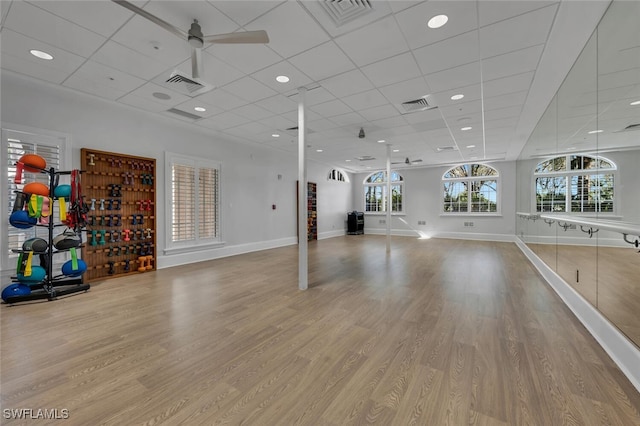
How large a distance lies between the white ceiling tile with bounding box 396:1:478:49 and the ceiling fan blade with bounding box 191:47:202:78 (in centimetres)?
208

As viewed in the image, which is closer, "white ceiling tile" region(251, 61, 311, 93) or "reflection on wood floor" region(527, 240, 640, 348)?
"reflection on wood floor" region(527, 240, 640, 348)

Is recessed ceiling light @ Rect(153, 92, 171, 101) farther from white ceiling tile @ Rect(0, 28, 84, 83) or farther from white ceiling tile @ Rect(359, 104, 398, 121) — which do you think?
white ceiling tile @ Rect(359, 104, 398, 121)

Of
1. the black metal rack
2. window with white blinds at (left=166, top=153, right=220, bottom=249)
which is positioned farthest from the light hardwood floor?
window with white blinds at (left=166, top=153, right=220, bottom=249)

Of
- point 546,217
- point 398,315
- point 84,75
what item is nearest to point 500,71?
point 546,217

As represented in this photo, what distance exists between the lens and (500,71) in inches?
135

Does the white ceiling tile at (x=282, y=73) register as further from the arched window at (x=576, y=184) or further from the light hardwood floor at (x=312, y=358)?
the arched window at (x=576, y=184)

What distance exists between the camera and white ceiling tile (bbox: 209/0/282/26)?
235 cm

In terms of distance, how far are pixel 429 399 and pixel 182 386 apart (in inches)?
65.1

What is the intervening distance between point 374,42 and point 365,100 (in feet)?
5.04

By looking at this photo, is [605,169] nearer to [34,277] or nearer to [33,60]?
[33,60]

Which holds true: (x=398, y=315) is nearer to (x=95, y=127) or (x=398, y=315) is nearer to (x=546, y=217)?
(x=546, y=217)

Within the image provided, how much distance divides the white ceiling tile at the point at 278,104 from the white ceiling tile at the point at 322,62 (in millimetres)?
889

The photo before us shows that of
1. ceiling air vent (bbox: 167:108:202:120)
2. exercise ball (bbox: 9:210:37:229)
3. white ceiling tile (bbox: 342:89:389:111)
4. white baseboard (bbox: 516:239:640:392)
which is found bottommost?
white baseboard (bbox: 516:239:640:392)

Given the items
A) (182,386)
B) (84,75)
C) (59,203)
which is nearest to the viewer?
(182,386)
